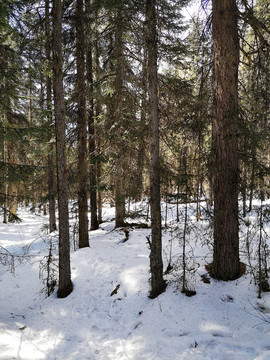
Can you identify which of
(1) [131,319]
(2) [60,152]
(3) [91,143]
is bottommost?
(1) [131,319]

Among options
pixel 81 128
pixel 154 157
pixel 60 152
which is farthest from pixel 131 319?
pixel 81 128

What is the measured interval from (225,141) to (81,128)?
566 cm

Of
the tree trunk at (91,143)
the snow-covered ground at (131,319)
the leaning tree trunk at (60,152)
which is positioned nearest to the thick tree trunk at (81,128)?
the tree trunk at (91,143)

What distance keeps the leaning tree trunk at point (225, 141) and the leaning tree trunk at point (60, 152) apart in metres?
4.16

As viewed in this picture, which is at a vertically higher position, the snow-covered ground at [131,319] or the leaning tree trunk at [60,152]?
the leaning tree trunk at [60,152]

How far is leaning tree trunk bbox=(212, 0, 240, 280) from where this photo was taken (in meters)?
5.33

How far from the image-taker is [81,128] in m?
8.79

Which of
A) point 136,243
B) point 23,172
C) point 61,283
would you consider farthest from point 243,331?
point 23,172

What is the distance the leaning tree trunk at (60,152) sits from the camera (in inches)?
241

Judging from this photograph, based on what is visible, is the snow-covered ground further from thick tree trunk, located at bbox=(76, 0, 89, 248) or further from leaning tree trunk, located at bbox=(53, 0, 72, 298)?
thick tree trunk, located at bbox=(76, 0, 89, 248)

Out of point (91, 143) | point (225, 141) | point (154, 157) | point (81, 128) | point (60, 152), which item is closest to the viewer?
point (225, 141)

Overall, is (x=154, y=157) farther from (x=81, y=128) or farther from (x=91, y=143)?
(x=91, y=143)

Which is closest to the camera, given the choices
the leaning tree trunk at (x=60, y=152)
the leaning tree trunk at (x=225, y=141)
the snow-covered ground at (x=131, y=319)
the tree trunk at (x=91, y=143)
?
the snow-covered ground at (x=131, y=319)

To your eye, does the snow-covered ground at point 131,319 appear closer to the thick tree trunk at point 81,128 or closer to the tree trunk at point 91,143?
the thick tree trunk at point 81,128
